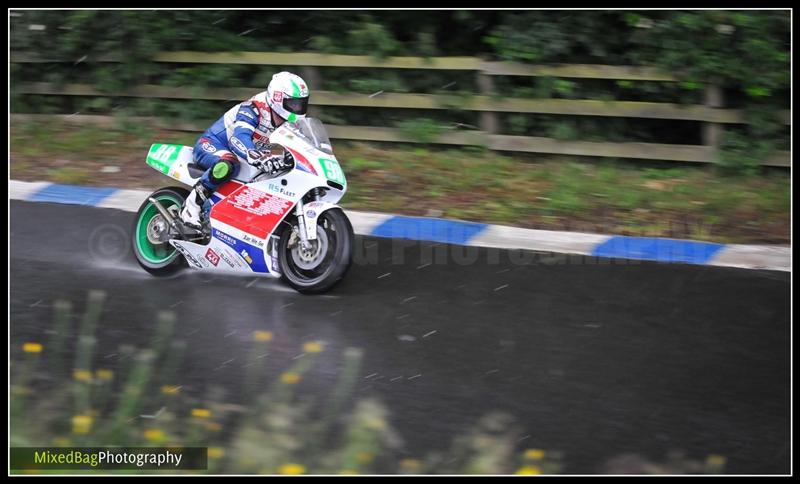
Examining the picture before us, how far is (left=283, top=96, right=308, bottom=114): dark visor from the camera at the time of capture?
7406 mm

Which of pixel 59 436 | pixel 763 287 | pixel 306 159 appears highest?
pixel 306 159

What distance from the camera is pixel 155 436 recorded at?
16.0 ft

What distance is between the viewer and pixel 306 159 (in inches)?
287

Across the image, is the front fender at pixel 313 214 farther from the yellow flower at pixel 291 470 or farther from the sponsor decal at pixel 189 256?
the yellow flower at pixel 291 470

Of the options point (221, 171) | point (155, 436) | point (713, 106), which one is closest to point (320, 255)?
point (221, 171)

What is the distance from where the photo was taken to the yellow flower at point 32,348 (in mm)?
6177

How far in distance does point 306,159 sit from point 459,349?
1.94 meters

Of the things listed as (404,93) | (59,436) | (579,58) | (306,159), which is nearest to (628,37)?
(579,58)

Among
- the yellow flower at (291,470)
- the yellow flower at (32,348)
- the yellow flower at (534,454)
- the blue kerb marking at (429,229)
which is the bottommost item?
the blue kerb marking at (429,229)

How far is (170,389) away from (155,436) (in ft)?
3.23

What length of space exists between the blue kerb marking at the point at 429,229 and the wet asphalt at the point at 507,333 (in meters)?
0.21

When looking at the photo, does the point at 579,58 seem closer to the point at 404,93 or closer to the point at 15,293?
the point at 404,93

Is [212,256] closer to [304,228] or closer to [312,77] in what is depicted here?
[304,228]

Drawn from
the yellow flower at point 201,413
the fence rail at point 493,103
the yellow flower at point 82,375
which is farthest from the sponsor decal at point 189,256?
the fence rail at point 493,103
